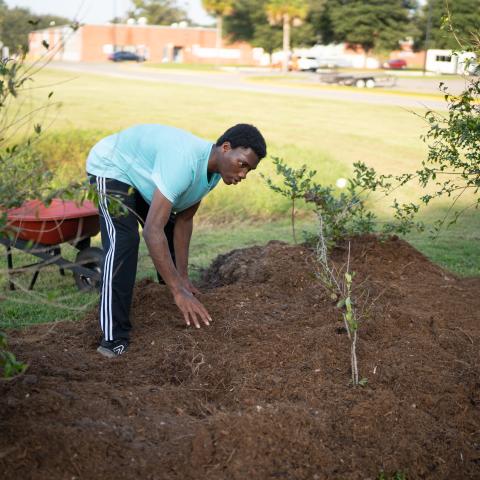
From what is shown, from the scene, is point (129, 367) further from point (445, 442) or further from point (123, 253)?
point (445, 442)

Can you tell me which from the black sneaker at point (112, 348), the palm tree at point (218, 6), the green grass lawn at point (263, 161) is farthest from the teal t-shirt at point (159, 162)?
the palm tree at point (218, 6)

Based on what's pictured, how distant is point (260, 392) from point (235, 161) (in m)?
1.34

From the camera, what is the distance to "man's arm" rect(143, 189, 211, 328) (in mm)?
4340

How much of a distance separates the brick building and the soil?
270ft

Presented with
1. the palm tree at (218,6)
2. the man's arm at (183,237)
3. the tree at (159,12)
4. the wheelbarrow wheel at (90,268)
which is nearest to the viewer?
the man's arm at (183,237)

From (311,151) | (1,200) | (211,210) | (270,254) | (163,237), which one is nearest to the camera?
(1,200)

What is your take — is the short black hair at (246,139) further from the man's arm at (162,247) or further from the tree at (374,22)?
the tree at (374,22)

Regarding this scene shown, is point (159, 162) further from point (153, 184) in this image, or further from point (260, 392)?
point (260, 392)

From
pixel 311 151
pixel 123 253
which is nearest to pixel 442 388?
pixel 123 253

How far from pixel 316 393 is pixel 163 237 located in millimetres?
1239

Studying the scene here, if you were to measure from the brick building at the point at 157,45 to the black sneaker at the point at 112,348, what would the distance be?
8270cm

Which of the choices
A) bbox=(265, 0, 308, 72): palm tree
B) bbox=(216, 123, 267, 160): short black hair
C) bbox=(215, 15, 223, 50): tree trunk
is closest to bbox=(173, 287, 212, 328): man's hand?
bbox=(216, 123, 267, 160): short black hair

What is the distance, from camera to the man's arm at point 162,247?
434 cm

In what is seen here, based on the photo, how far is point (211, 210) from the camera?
10578 millimetres
